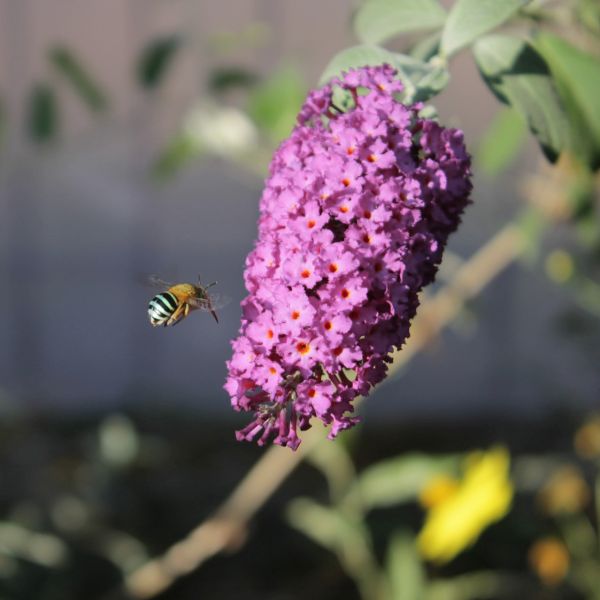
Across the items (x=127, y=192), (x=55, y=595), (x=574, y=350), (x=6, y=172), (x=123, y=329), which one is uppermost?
(x=6, y=172)

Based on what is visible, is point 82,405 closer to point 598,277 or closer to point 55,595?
point 55,595

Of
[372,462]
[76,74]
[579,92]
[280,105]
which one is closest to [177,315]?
[579,92]

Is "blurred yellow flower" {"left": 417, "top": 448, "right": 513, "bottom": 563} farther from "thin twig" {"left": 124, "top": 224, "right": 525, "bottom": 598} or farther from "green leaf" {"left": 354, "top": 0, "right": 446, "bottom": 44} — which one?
"green leaf" {"left": 354, "top": 0, "right": 446, "bottom": 44}

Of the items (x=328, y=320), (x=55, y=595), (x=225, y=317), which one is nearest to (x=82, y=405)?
(x=225, y=317)

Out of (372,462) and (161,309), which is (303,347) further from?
(372,462)

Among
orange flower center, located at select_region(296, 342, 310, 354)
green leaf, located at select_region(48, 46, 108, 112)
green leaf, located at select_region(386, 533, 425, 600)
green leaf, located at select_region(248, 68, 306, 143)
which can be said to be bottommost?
orange flower center, located at select_region(296, 342, 310, 354)

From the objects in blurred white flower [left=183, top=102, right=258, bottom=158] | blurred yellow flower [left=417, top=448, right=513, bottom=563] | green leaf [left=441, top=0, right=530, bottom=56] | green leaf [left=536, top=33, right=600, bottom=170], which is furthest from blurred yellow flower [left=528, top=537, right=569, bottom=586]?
green leaf [left=441, top=0, right=530, bottom=56]

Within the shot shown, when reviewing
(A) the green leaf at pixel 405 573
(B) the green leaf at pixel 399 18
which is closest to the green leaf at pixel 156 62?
(B) the green leaf at pixel 399 18

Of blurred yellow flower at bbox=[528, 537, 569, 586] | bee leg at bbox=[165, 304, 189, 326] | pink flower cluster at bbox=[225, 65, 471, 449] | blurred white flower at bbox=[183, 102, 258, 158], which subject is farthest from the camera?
blurred yellow flower at bbox=[528, 537, 569, 586]
